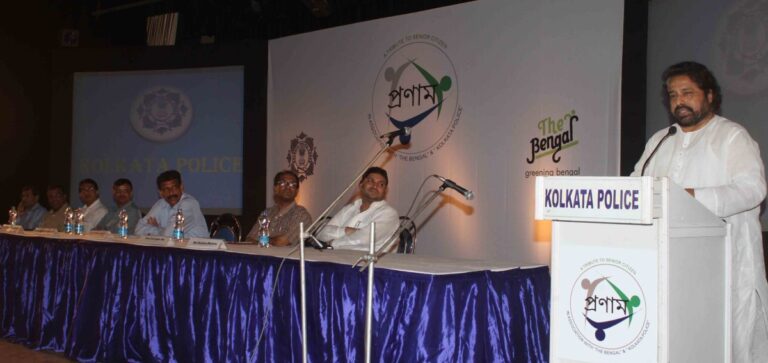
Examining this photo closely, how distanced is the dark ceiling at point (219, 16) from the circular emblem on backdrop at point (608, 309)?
5.40 meters

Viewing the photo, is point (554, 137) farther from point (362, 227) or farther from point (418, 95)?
point (362, 227)

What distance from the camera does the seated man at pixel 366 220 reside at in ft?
14.6

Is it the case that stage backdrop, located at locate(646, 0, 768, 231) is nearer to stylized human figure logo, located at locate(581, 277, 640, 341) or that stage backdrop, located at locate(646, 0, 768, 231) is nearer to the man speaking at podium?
the man speaking at podium

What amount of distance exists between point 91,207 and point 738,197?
5.29 m

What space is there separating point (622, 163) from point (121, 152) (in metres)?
5.72

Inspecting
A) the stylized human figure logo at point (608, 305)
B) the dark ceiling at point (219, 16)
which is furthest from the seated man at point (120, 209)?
the stylized human figure logo at point (608, 305)

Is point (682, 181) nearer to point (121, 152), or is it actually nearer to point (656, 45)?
point (656, 45)

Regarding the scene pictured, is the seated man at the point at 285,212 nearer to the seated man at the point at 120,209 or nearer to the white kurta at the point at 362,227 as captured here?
the white kurta at the point at 362,227

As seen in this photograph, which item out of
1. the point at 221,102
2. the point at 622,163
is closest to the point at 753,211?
the point at 622,163

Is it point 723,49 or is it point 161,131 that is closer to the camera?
point 723,49

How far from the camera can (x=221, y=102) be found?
834 cm

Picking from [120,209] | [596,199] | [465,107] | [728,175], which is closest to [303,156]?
[465,107]

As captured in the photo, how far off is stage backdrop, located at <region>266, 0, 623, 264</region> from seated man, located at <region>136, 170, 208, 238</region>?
6.85 feet

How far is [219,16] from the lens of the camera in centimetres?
876
